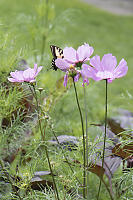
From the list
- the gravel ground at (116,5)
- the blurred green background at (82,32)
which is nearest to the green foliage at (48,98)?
the blurred green background at (82,32)

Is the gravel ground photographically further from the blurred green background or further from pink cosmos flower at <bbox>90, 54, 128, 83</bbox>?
pink cosmos flower at <bbox>90, 54, 128, 83</bbox>

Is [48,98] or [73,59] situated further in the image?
[48,98]

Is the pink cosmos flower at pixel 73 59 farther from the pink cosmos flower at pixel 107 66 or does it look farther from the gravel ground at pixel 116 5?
the gravel ground at pixel 116 5

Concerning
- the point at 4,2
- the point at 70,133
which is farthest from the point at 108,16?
the point at 70,133

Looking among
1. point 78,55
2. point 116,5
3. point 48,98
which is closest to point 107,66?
point 78,55

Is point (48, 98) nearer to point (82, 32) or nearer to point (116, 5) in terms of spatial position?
point (82, 32)

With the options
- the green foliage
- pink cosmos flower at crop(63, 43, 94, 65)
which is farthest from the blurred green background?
pink cosmos flower at crop(63, 43, 94, 65)

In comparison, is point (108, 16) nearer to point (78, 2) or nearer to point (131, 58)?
point (78, 2)

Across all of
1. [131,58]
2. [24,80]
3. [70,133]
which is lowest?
[70,133]
